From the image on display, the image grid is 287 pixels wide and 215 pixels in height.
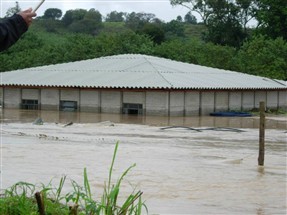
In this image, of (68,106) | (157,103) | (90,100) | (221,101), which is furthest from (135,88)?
(221,101)

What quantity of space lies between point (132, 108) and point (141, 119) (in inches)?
146

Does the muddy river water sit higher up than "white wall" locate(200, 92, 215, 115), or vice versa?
"white wall" locate(200, 92, 215, 115)

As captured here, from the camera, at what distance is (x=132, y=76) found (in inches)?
1581

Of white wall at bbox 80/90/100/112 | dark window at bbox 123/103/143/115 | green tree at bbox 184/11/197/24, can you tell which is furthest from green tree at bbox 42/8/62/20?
dark window at bbox 123/103/143/115

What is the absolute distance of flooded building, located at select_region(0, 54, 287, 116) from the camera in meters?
38.3

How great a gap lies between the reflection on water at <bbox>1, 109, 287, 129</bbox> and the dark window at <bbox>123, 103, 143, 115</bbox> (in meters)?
1.06

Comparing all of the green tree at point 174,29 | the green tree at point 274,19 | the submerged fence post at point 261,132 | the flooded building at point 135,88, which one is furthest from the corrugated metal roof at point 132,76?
the green tree at point 174,29

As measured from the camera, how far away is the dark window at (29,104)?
42.9m

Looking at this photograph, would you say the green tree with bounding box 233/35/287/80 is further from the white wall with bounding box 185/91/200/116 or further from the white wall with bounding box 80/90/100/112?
the white wall with bounding box 80/90/100/112

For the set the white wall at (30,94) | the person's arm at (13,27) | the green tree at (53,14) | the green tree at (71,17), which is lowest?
the white wall at (30,94)

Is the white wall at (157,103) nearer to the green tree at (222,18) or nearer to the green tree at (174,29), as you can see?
the green tree at (222,18)

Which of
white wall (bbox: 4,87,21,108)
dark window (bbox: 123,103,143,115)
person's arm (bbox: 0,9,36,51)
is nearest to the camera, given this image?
person's arm (bbox: 0,9,36,51)

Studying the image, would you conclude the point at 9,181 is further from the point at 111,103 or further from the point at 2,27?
the point at 111,103

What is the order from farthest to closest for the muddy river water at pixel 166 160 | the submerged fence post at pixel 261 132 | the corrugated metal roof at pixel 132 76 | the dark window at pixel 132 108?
1. the dark window at pixel 132 108
2. the corrugated metal roof at pixel 132 76
3. the submerged fence post at pixel 261 132
4. the muddy river water at pixel 166 160
